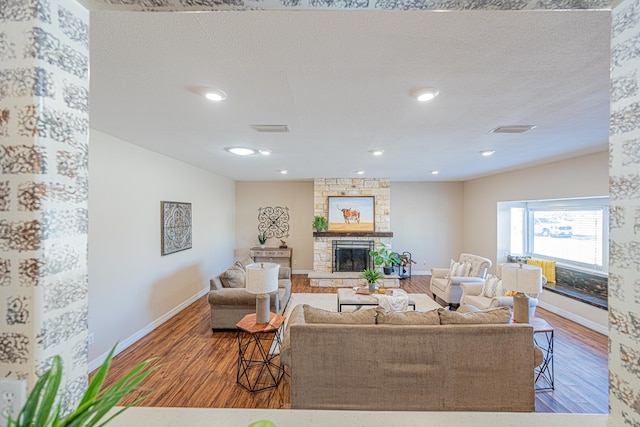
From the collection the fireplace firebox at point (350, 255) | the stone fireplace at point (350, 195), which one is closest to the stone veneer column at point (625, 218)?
the stone fireplace at point (350, 195)

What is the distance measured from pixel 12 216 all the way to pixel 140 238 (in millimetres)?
3215

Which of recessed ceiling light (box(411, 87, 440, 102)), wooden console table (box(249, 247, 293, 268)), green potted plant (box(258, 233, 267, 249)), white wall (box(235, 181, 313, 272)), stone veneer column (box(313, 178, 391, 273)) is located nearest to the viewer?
recessed ceiling light (box(411, 87, 440, 102))

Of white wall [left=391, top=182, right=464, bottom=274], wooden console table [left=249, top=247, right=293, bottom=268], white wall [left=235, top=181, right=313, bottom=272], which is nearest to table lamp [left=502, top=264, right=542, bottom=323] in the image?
white wall [left=391, top=182, right=464, bottom=274]

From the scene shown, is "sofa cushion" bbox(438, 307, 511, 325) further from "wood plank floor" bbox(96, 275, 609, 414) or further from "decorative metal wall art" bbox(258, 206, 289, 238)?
"decorative metal wall art" bbox(258, 206, 289, 238)

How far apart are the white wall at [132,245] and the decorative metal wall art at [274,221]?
90.4 inches

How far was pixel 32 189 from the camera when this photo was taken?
0.74 meters

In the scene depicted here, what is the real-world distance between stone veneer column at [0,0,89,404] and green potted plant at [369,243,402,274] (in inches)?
222

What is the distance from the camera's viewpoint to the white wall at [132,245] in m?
2.87

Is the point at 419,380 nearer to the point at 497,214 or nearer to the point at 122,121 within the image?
the point at 122,121

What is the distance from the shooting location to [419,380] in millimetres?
2057

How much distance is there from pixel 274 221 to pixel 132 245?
411 centimetres

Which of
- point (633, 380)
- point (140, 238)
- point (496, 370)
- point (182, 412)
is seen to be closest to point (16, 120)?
point (182, 412)

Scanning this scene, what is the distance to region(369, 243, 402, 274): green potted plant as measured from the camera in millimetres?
6008

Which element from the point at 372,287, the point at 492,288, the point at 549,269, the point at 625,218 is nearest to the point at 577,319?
the point at 549,269
